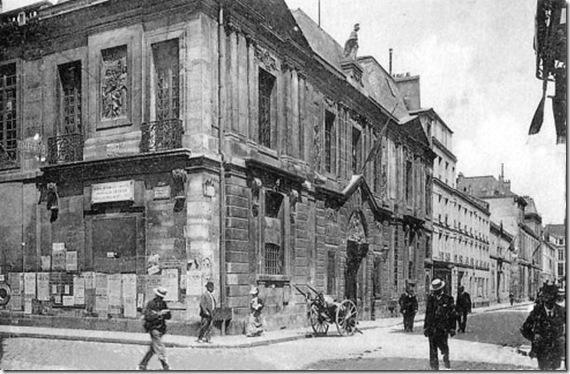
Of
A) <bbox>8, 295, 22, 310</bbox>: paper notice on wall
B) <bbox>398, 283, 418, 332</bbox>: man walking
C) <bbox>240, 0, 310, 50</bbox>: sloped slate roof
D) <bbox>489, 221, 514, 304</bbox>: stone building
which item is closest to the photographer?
<bbox>489, 221, 514, 304</bbox>: stone building

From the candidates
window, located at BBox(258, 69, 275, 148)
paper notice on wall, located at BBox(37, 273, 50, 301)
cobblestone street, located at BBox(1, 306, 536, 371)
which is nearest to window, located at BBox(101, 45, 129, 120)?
window, located at BBox(258, 69, 275, 148)

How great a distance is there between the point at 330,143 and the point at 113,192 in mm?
9397

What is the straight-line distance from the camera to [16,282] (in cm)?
1692

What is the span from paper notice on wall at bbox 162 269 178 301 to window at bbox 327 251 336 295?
8024 mm

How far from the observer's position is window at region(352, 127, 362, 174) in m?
25.2

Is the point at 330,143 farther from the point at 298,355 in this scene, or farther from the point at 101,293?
the point at 298,355

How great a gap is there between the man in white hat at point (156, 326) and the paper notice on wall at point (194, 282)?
16.0ft

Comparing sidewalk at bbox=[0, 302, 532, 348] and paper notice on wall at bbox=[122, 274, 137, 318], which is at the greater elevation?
paper notice on wall at bbox=[122, 274, 137, 318]

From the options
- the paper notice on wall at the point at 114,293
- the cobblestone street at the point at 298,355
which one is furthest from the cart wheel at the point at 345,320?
→ the paper notice on wall at the point at 114,293

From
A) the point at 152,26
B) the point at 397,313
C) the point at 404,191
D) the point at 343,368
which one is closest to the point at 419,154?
the point at 404,191

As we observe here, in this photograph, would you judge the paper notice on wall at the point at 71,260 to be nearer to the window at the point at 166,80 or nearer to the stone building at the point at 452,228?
the window at the point at 166,80

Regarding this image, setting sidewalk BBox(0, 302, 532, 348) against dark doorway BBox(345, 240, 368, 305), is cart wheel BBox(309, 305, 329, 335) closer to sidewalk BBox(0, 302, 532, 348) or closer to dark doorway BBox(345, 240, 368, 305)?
sidewalk BBox(0, 302, 532, 348)

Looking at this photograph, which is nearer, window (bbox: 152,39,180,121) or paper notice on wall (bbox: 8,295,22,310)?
window (bbox: 152,39,180,121)

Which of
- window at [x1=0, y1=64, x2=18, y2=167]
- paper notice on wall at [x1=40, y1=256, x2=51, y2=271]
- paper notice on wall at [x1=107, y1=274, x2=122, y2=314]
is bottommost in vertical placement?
paper notice on wall at [x1=107, y1=274, x2=122, y2=314]
